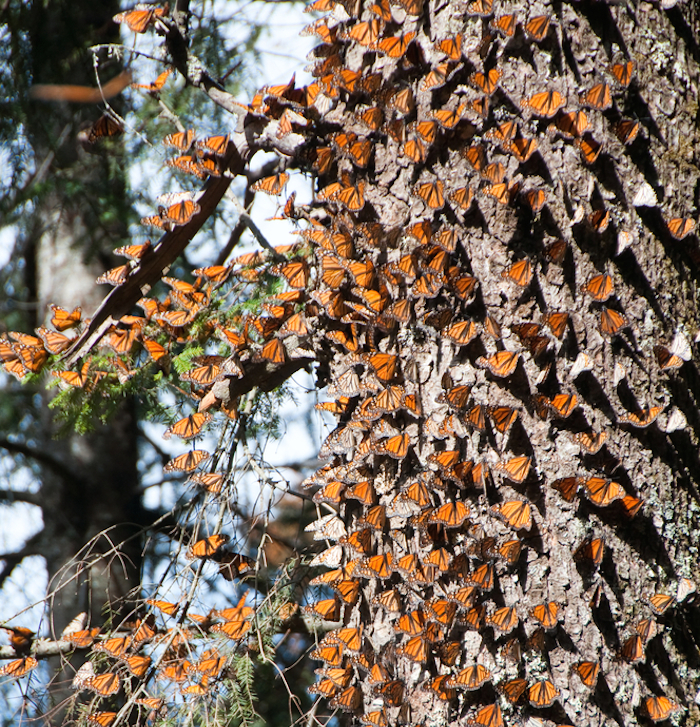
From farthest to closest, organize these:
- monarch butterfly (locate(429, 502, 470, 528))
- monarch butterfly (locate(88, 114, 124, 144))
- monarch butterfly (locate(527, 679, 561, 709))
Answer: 1. monarch butterfly (locate(88, 114, 124, 144))
2. monarch butterfly (locate(429, 502, 470, 528))
3. monarch butterfly (locate(527, 679, 561, 709))

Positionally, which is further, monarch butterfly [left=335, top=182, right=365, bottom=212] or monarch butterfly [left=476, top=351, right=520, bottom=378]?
monarch butterfly [left=335, top=182, right=365, bottom=212]

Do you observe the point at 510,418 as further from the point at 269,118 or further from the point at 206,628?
the point at 206,628

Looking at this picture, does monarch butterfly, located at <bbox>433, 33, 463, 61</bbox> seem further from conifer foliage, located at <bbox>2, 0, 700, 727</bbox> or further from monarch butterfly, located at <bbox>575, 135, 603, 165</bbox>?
monarch butterfly, located at <bbox>575, 135, 603, 165</bbox>

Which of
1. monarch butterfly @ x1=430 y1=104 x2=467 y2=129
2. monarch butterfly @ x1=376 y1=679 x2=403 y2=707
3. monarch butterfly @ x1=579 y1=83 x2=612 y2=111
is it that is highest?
monarch butterfly @ x1=430 y1=104 x2=467 y2=129

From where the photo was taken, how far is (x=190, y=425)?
1896mm

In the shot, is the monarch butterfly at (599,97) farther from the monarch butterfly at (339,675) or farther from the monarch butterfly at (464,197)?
the monarch butterfly at (339,675)

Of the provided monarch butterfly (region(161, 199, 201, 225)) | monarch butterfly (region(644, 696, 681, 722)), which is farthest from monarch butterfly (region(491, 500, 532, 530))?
monarch butterfly (region(161, 199, 201, 225))

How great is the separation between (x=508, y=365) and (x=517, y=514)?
0.33m

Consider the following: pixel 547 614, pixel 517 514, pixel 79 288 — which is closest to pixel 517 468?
pixel 517 514

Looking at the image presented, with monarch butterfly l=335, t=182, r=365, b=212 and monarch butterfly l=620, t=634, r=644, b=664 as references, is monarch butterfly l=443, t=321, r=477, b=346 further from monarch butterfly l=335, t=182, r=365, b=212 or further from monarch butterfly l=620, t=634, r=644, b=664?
monarch butterfly l=620, t=634, r=644, b=664

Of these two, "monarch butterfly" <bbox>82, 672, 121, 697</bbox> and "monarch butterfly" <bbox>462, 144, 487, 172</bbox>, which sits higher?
"monarch butterfly" <bbox>462, 144, 487, 172</bbox>

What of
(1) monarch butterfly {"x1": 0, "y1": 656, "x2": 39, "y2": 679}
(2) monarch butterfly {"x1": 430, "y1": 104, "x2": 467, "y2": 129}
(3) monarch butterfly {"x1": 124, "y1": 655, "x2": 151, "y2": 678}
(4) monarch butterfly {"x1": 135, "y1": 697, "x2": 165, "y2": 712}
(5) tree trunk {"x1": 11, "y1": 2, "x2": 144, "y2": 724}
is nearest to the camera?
(2) monarch butterfly {"x1": 430, "y1": 104, "x2": 467, "y2": 129}

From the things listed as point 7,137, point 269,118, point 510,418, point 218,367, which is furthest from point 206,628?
point 7,137

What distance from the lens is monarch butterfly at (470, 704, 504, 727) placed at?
51.3 inches
